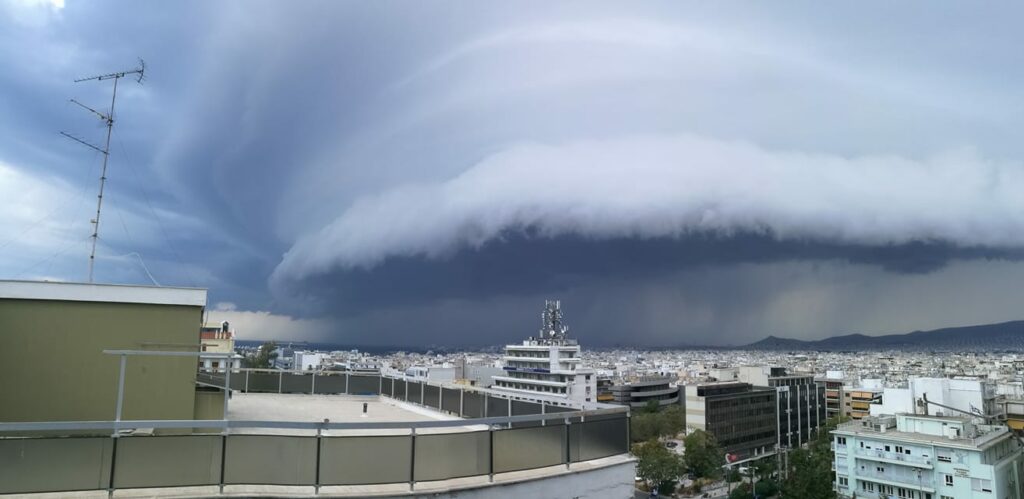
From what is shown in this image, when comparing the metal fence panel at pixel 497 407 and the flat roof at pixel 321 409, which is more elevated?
the metal fence panel at pixel 497 407

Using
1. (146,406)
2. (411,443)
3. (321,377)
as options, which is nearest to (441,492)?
(411,443)

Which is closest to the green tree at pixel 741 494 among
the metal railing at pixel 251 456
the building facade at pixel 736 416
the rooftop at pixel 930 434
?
the rooftop at pixel 930 434

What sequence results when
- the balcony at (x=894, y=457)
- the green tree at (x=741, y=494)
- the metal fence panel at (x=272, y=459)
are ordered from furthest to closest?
1. the green tree at (x=741, y=494)
2. the balcony at (x=894, y=457)
3. the metal fence panel at (x=272, y=459)

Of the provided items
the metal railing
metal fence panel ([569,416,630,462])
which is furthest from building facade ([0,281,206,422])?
metal fence panel ([569,416,630,462])

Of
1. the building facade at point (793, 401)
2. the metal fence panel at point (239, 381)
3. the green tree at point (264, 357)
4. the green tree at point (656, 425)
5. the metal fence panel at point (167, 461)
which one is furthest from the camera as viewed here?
the building facade at point (793, 401)

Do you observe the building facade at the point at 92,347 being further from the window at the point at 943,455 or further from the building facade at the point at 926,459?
the window at the point at 943,455

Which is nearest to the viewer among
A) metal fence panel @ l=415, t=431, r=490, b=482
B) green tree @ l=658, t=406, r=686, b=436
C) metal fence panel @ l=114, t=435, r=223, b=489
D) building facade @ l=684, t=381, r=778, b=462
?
metal fence panel @ l=114, t=435, r=223, b=489

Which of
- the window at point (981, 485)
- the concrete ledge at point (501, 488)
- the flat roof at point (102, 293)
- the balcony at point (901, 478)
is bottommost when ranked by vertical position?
the balcony at point (901, 478)

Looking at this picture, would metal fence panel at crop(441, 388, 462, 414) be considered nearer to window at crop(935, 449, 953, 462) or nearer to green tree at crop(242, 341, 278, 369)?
window at crop(935, 449, 953, 462)
